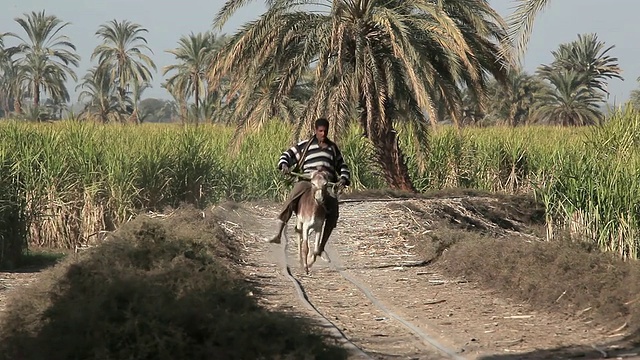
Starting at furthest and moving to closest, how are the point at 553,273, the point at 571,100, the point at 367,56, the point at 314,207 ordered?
the point at 571,100 < the point at 367,56 < the point at 314,207 < the point at 553,273

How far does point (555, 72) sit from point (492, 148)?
27365mm

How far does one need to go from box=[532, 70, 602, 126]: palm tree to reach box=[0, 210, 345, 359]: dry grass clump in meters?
46.0

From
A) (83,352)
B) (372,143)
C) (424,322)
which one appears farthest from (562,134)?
(83,352)

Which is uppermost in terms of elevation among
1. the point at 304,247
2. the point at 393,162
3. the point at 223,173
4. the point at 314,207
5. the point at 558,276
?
the point at 314,207

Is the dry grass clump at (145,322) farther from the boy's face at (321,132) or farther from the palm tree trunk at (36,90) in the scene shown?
the palm tree trunk at (36,90)

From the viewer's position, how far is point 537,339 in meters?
9.46

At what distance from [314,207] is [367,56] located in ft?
33.8

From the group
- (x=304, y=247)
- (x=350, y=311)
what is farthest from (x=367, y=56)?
(x=350, y=311)

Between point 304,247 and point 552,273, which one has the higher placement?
point 304,247

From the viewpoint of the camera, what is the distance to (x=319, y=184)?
11648 millimetres

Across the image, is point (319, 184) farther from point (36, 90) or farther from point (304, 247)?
point (36, 90)

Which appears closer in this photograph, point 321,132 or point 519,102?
point 321,132

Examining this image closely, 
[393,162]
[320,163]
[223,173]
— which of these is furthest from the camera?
[393,162]

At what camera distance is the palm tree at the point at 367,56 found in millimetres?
21016
